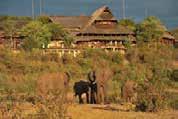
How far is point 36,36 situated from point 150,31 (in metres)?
14.5

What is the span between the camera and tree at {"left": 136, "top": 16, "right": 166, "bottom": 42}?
65625 mm

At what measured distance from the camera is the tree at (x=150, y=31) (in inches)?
2584

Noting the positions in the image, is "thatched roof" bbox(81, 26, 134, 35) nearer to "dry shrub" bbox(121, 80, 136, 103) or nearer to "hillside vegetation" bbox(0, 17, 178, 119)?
"hillside vegetation" bbox(0, 17, 178, 119)

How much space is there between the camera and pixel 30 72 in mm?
42562

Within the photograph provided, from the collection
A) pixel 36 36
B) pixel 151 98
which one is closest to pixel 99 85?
pixel 151 98

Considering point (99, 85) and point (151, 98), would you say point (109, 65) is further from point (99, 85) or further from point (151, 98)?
point (151, 98)

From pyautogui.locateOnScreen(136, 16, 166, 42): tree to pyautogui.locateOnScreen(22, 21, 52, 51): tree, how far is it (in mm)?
11522

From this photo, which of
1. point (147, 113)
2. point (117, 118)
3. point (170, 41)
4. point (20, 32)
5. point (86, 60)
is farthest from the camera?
point (170, 41)

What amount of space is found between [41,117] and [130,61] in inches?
1702

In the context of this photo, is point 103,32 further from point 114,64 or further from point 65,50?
point 114,64

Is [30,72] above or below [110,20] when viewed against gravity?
below

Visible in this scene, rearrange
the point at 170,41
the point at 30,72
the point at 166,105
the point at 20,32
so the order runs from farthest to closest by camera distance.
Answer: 1. the point at 170,41
2. the point at 20,32
3. the point at 30,72
4. the point at 166,105

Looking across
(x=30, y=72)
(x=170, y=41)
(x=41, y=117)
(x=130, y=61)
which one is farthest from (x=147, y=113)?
(x=170, y=41)

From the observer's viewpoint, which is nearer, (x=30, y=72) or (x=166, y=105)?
(x=166, y=105)
